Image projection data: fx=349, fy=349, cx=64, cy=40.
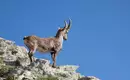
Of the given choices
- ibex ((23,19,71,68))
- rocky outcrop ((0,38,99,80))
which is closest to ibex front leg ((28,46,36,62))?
ibex ((23,19,71,68))

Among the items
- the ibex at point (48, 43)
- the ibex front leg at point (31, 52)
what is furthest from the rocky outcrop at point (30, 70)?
the ibex at point (48, 43)

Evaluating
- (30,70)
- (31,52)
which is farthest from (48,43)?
(30,70)

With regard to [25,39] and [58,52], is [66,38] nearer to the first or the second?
[58,52]

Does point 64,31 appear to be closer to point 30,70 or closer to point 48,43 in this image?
point 48,43

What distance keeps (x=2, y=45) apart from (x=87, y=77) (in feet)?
33.2

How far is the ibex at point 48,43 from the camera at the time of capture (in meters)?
24.2

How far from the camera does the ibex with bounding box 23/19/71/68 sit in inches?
953

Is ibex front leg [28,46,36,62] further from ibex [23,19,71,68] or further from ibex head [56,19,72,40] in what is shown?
ibex head [56,19,72,40]

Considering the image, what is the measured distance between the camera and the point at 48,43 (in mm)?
25391

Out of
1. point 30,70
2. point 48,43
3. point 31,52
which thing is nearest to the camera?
point 30,70

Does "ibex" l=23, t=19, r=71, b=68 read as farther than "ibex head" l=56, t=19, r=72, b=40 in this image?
No

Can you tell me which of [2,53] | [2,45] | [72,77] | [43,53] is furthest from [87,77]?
[2,45]

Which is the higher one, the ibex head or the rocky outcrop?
the ibex head

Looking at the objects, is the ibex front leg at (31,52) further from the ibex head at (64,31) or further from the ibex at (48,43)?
the ibex head at (64,31)
